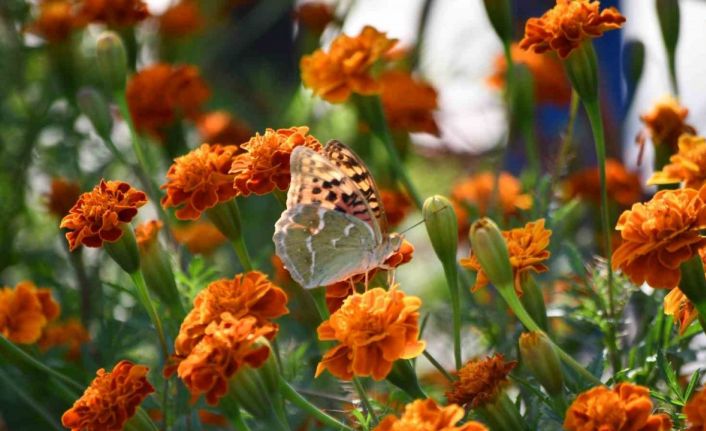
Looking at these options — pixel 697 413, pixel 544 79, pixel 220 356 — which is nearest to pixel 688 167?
pixel 697 413

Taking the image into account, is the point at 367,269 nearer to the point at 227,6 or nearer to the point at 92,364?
the point at 92,364

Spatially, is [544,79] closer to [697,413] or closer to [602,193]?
[602,193]

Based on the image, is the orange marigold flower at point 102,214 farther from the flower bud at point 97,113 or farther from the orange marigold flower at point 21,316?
the flower bud at point 97,113

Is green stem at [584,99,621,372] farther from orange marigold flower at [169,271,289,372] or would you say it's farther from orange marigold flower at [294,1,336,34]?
orange marigold flower at [294,1,336,34]

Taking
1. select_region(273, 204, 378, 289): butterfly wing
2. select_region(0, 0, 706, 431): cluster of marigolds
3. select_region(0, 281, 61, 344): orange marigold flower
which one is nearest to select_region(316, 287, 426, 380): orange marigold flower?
select_region(0, 0, 706, 431): cluster of marigolds

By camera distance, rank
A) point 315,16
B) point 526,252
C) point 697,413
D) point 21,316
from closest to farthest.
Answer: point 697,413 → point 526,252 → point 21,316 → point 315,16

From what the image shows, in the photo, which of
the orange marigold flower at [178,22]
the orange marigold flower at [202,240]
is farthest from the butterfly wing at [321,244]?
the orange marigold flower at [178,22]

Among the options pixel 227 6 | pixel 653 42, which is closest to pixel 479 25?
Result: pixel 653 42
